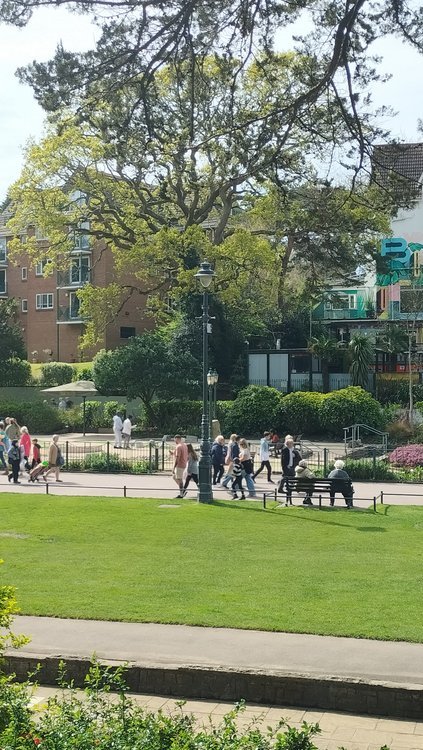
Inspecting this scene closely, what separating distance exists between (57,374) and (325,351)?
18.1 m

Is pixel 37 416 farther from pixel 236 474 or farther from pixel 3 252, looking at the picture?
pixel 3 252

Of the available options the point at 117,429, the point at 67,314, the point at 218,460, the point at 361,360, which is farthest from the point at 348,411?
the point at 67,314

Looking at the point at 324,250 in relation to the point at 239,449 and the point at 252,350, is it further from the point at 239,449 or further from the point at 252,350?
the point at 252,350

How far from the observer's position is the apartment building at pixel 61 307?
58344 mm

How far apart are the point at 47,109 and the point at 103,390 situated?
32285 millimetres

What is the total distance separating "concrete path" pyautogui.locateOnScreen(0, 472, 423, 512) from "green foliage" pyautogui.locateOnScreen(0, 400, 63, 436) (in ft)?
50.9

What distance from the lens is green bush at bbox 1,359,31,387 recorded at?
52.1 m

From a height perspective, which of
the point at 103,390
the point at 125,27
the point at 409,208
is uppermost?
the point at 125,27

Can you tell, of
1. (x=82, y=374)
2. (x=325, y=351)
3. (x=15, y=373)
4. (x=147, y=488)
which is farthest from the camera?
(x=15, y=373)

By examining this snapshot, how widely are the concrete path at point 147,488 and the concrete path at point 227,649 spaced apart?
33.9ft

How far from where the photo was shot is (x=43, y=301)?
62.1 meters

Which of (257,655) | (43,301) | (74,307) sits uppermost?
(43,301)

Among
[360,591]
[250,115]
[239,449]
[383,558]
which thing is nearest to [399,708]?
[360,591]

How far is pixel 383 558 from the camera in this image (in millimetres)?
13148
